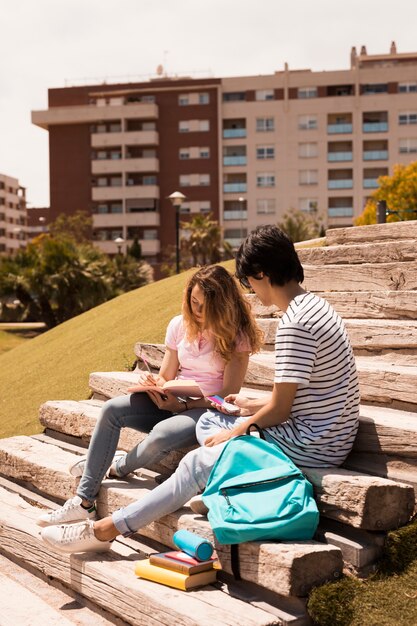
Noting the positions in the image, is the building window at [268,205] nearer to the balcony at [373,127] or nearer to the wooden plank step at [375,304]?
the balcony at [373,127]

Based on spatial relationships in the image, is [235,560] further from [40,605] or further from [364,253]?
[364,253]

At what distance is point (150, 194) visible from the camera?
75.7 metres

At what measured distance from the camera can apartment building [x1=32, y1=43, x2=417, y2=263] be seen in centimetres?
7481

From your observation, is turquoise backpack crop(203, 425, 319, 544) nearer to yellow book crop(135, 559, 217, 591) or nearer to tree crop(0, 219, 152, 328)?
yellow book crop(135, 559, 217, 591)

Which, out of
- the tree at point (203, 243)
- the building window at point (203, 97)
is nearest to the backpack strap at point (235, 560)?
the tree at point (203, 243)

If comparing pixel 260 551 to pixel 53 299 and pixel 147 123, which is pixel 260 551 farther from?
pixel 147 123

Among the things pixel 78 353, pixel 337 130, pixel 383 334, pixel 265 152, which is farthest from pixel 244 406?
pixel 265 152

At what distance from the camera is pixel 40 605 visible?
4.25 m

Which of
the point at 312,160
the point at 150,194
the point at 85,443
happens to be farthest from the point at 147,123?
the point at 85,443

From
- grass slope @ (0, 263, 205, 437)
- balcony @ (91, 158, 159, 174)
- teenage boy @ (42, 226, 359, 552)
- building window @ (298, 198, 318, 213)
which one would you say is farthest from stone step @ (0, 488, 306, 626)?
balcony @ (91, 158, 159, 174)

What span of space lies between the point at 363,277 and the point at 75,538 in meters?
3.95

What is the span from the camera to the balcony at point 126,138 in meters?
75.1

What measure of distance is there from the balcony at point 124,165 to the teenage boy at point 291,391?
72777mm

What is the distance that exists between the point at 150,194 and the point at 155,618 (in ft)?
241
